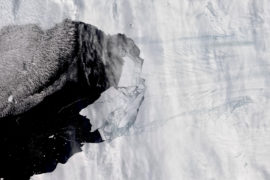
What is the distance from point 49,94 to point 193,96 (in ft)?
2.07

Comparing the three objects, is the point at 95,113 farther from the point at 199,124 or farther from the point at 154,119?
the point at 199,124

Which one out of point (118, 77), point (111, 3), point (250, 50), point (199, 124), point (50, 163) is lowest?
point (50, 163)

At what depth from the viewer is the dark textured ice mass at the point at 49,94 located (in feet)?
5.38

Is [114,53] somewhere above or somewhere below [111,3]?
below

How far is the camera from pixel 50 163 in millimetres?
1643

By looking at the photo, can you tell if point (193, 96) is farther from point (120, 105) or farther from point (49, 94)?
point (49, 94)

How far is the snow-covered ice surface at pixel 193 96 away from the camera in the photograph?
1.53 metres

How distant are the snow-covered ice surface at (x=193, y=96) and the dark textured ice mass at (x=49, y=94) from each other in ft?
0.22

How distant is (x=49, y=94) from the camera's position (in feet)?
5.37

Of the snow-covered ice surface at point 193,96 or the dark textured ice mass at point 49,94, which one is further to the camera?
the dark textured ice mass at point 49,94

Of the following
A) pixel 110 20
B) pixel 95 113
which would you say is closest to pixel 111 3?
pixel 110 20

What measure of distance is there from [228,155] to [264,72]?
38cm

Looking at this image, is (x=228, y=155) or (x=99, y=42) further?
(x=99, y=42)

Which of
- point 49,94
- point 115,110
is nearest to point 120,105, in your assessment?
point 115,110
